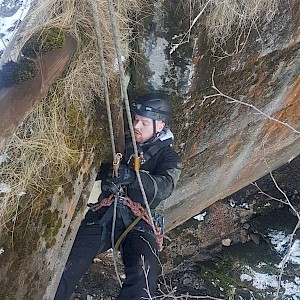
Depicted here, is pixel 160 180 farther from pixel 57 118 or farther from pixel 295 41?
pixel 295 41

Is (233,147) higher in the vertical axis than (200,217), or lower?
higher

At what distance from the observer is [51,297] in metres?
2.94

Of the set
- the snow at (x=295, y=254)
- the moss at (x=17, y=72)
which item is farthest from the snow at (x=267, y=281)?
the moss at (x=17, y=72)

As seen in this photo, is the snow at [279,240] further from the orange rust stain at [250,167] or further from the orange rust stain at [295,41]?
the orange rust stain at [295,41]

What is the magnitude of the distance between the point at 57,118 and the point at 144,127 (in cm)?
101

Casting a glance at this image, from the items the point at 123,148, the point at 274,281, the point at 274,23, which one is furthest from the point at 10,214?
the point at 274,281

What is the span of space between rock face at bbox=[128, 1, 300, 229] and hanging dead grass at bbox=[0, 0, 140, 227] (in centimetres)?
45

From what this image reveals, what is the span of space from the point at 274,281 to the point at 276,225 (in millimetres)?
801

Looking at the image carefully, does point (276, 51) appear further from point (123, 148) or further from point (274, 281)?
point (274, 281)

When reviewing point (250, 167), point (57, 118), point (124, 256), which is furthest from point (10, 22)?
point (250, 167)

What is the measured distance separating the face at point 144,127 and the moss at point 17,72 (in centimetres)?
132

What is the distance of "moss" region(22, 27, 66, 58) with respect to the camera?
2.35 m

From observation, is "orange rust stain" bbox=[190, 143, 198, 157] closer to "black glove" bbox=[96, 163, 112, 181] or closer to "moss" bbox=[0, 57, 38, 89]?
"black glove" bbox=[96, 163, 112, 181]

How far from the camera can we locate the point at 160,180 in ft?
11.5
